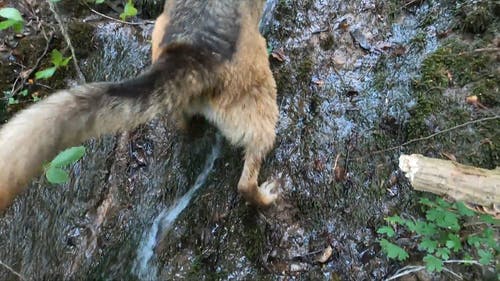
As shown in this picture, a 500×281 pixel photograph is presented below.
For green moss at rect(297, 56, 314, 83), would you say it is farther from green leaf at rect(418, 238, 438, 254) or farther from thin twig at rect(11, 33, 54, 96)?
thin twig at rect(11, 33, 54, 96)

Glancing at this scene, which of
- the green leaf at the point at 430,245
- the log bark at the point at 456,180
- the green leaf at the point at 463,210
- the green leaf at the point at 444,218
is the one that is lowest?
the green leaf at the point at 430,245

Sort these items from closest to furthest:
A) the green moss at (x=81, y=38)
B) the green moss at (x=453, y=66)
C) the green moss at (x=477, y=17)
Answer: the green moss at (x=453, y=66) < the green moss at (x=477, y=17) < the green moss at (x=81, y=38)

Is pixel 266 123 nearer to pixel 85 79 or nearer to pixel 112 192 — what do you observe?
pixel 112 192

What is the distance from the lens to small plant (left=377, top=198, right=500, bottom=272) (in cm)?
318

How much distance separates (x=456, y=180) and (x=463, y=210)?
0.26 metres

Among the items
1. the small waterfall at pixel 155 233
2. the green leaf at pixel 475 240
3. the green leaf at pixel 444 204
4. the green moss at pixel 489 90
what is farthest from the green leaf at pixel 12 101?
the green moss at pixel 489 90

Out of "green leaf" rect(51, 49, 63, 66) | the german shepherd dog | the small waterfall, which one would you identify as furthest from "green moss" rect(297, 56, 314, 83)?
"green leaf" rect(51, 49, 63, 66)

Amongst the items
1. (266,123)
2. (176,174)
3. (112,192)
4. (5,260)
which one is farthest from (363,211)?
(5,260)

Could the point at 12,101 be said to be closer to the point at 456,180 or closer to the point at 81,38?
the point at 81,38

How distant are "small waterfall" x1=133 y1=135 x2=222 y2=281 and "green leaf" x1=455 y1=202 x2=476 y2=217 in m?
2.25

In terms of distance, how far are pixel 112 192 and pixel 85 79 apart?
140 cm

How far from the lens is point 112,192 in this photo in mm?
4375

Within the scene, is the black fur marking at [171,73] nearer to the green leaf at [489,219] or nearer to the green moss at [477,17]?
the green leaf at [489,219]

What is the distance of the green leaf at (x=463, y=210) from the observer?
3.18 meters
